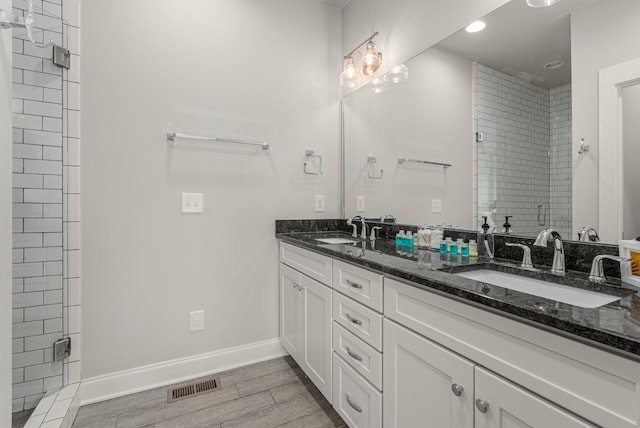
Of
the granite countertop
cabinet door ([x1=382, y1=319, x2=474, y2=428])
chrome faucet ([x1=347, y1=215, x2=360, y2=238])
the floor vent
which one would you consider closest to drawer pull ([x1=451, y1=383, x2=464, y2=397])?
cabinet door ([x1=382, y1=319, x2=474, y2=428])

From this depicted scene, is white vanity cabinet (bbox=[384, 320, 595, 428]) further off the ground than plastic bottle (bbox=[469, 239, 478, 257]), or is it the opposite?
plastic bottle (bbox=[469, 239, 478, 257])

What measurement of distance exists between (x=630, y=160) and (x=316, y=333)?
58.7 inches

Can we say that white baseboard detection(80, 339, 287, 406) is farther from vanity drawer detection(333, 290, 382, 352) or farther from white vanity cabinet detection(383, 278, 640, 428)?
white vanity cabinet detection(383, 278, 640, 428)

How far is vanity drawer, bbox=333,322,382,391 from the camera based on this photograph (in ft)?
3.96

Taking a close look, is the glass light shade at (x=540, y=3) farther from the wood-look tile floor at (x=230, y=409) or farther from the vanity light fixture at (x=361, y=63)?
the wood-look tile floor at (x=230, y=409)

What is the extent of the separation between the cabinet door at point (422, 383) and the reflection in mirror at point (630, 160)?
0.73 m

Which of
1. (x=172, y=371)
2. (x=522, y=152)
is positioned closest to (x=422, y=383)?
(x=522, y=152)

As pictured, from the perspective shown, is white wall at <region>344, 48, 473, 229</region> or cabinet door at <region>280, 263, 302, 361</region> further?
cabinet door at <region>280, 263, 302, 361</region>

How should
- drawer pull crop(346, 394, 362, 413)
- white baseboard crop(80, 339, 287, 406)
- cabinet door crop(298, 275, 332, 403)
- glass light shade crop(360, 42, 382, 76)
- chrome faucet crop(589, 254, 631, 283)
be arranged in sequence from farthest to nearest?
1. glass light shade crop(360, 42, 382, 76)
2. white baseboard crop(80, 339, 287, 406)
3. cabinet door crop(298, 275, 332, 403)
4. drawer pull crop(346, 394, 362, 413)
5. chrome faucet crop(589, 254, 631, 283)

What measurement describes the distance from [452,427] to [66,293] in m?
1.96

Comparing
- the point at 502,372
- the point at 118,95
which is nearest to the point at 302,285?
the point at 502,372

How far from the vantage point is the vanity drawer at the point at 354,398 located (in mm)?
1216

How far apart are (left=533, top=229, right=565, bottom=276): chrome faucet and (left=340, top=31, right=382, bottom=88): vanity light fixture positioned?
1.56 metres

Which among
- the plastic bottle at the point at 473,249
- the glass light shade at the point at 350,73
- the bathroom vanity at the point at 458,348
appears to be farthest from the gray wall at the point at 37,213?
the plastic bottle at the point at 473,249
